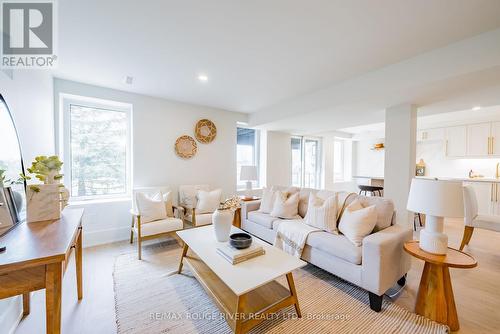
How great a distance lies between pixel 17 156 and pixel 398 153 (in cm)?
A: 423

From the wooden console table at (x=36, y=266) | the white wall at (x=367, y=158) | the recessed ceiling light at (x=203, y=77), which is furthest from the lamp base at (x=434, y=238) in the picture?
the white wall at (x=367, y=158)

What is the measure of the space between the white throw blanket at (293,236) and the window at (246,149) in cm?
233

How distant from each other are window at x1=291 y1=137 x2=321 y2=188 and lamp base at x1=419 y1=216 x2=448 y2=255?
4104 millimetres

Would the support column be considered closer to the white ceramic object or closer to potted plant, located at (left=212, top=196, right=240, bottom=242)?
potted plant, located at (left=212, top=196, right=240, bottom=242)

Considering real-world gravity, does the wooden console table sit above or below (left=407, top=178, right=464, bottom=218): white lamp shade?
below

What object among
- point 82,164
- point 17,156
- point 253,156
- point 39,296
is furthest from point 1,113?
point 253,156

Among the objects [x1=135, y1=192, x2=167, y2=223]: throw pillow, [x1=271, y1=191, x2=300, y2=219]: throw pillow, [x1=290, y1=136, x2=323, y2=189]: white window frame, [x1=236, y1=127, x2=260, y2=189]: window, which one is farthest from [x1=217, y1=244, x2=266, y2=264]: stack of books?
[x1=290, y1=136, x2=323, y2=189]: white window frame

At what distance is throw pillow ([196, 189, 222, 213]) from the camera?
3.36 metres

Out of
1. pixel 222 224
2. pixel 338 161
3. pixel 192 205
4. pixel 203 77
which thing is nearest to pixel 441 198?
pixel 222 224

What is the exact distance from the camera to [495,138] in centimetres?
441

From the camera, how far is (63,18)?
1645 millimetres

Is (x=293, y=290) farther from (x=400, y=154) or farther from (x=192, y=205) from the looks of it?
(x=400, y=154)

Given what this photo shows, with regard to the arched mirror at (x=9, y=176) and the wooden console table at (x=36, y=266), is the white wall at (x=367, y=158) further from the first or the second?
the arched mirror at (x=9, y=176)

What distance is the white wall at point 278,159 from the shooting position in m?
5.05
